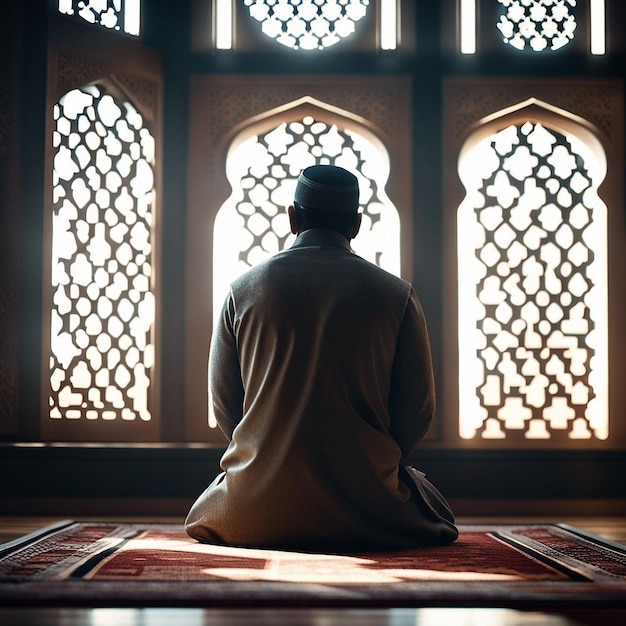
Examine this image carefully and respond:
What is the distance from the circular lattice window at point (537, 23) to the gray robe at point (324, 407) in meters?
2.49

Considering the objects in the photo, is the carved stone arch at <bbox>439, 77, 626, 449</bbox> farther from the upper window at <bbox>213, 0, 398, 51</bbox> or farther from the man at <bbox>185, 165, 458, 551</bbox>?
the man at <bbox>185, 165, 458, 551</bbox>

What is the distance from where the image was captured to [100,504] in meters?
3.89

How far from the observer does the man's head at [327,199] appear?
2.35 meters

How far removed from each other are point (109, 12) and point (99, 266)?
4.00 feet

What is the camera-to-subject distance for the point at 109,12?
13.9 feet

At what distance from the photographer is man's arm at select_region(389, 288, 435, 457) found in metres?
2.37

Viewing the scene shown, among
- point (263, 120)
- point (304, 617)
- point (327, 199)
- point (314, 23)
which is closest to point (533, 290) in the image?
point (263, 120)

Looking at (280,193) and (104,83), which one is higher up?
(104,83)

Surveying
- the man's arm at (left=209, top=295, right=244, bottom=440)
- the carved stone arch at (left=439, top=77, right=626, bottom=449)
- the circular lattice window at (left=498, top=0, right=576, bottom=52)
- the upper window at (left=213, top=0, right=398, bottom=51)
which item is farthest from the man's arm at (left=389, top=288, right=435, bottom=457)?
the circular lattice window at (left=498, top=0, right=576, bottom=52)

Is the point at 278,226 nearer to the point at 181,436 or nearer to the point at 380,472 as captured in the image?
the point at 181,436

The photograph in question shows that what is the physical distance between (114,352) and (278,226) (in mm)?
996

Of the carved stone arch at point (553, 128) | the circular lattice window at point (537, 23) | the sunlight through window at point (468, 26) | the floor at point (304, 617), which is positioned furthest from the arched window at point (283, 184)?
the floor at point (304, 617)

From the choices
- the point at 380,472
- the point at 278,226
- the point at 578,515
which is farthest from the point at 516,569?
the point at 278,226

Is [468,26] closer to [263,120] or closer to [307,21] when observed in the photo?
[307,21]
